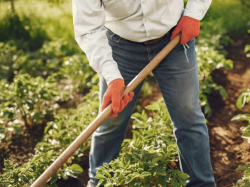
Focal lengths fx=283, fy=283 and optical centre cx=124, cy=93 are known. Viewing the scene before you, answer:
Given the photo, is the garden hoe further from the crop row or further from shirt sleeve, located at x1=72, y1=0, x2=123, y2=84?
the crop row

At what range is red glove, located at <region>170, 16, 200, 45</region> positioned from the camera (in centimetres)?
180

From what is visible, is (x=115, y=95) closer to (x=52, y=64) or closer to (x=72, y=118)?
(x=72, y=118)

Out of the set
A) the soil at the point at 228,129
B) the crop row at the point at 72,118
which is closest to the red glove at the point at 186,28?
the crop row at the point at 72,118

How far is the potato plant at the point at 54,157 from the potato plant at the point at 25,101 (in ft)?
1.22

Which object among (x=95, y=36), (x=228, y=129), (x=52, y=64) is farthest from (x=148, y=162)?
(x=52, y=64)

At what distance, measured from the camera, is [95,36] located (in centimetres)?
170

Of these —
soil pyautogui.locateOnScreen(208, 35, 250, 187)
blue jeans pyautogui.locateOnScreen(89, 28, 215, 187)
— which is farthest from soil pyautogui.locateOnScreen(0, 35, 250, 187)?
blue jeans pyautogui.locateOnScreen(89, 28, 215, 187)

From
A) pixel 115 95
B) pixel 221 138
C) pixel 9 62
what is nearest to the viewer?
pixel 115 95

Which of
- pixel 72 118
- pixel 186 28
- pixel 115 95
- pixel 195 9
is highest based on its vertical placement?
pixel 195 9

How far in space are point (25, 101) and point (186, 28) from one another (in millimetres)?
1681

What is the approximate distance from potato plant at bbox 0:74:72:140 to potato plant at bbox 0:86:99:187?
14.7 inches

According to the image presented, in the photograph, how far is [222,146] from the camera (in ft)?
8.37

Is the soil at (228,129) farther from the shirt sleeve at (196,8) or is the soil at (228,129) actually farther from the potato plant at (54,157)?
the shirt sleeve at (196,8)

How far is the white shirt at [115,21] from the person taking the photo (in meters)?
1.68
